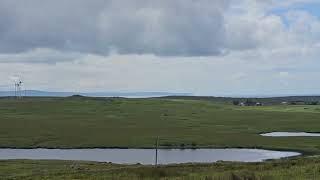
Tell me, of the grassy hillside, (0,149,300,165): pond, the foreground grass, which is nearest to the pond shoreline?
(0,149,300,165): pond

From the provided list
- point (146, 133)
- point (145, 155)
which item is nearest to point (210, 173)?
point (145, 155)

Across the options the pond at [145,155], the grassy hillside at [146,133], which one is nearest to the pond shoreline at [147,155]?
the pond at [145,155]

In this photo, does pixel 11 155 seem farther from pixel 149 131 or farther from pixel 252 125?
pixel 252 125

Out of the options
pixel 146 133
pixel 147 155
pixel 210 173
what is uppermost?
pixel 210 173

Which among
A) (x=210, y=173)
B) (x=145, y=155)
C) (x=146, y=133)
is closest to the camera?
(x=210, y=173)

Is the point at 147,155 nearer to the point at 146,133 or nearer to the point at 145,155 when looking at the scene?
the point at 145,155

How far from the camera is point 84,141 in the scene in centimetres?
9781

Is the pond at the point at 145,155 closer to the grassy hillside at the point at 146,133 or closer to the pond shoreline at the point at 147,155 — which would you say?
the pond shoreline at the point at 147,155

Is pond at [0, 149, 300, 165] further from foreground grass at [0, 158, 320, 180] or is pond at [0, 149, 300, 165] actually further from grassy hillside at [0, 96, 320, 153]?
foreground grass at [0, 158, 320, 180]

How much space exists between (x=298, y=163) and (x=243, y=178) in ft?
53.6

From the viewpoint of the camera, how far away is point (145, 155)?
8050cm

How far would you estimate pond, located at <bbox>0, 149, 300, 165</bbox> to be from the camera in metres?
75.0

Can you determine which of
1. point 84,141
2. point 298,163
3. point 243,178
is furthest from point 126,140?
point 243,178

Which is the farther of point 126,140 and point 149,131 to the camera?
point 149,131
